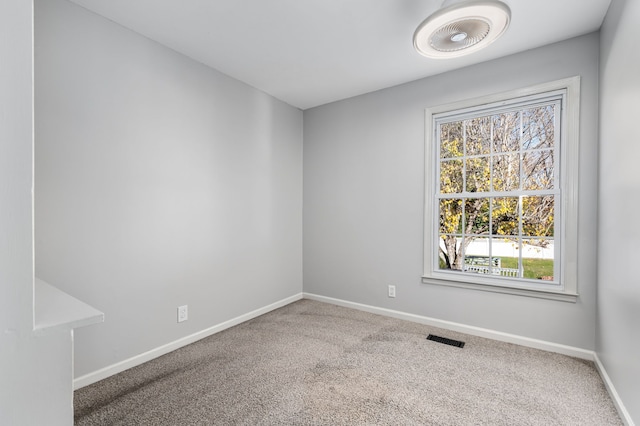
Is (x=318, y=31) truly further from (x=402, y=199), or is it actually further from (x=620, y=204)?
(x=620, y=204)

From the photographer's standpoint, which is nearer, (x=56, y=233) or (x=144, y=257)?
(x=56, y=233)

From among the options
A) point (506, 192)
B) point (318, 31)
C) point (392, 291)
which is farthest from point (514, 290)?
point (318, 31)

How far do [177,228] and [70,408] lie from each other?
189cm

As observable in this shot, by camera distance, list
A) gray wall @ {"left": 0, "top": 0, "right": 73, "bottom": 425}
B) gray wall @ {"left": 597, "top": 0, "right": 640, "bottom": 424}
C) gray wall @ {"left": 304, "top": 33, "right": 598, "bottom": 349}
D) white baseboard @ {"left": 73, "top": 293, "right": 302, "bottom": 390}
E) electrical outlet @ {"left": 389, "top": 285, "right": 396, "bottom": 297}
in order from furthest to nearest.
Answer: electrical outlet @ {"left": 389, "top": 285, "right": 396, "bottom": 297}, gray wall @ {"left": 304, "top": 33, "right": 598, "bottom": 349}, white baseboard @ {"left": 73, "top": 293, "right": 302, "bottom": 390}, gray wall @ {"left": 597, "top": 0, "right": 640, "bottom": 424}, gray wall @ {"left": 0, "top": 0, "right": 73, "bottom": 425}

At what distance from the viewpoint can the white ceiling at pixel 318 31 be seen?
1.99 metres

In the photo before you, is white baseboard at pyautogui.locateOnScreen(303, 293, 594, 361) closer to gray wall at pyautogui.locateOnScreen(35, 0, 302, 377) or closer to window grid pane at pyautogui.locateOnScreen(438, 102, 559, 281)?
window grid pane at pyautogui.locateOnScreen(438, 102, 559, 281)

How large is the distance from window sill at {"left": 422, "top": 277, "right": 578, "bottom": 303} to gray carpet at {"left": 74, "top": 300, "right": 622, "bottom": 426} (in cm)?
43

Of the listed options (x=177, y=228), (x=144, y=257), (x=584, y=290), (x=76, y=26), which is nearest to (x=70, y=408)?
(x=144, y=257)

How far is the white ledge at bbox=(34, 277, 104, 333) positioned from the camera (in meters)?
0.69

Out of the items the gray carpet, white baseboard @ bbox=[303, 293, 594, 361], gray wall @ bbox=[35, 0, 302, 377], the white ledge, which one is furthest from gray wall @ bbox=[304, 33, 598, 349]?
the white ledge

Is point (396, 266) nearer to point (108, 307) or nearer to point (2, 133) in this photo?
point (108, 307)

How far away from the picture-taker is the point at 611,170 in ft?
6.21

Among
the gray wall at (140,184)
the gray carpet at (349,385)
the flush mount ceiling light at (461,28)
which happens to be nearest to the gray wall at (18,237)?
the gray carpet at (349,385)

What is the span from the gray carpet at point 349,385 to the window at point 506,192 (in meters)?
0.63
